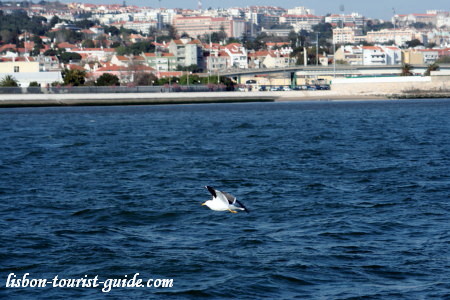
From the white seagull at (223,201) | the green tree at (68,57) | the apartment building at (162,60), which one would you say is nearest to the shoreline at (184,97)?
the apartment building at (162,60)

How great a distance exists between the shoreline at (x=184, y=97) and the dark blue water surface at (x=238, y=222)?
208ft

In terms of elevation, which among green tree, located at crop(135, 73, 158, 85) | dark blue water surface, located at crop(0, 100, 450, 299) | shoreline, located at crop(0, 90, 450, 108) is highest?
dark blue water surface, located at crop(0, 100, 450, 299)

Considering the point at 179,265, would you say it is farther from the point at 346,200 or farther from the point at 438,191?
the point at 438,191

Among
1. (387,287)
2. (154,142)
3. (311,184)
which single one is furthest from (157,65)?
(387,287)

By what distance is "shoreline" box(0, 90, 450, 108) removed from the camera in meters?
97.9

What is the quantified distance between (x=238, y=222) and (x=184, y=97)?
89.3 metres

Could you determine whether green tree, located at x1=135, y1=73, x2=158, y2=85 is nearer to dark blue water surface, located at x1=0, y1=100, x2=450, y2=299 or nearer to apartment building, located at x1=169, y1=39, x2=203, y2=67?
apartment building, located at x1=169, y1=39, x2=203, y2=67

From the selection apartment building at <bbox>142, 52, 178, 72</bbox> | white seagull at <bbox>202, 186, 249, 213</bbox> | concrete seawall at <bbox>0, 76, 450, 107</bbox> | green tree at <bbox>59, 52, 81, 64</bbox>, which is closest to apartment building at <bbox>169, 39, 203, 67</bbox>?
apartment building at <bbox>142, 52, 178, 72</bbox>

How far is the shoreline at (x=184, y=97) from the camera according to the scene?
97.9m

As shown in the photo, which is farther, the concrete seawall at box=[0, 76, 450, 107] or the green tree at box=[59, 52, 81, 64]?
the green tree at box=[59, 52, 81, 64]

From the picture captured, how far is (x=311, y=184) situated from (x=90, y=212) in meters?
6.81

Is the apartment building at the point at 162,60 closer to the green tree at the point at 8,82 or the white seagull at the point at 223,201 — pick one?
the green tree at the point at 8,82

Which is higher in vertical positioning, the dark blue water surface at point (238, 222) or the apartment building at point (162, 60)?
the apartment building at point (162, 60)

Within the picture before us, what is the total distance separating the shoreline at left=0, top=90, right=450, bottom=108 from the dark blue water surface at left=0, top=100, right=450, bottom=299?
63496 mm
